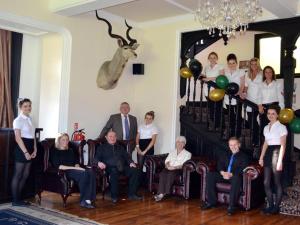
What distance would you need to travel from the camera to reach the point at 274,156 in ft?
16.0

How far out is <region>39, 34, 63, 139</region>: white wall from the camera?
637cm

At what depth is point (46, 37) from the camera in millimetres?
6512

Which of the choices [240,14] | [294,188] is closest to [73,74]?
[240,14]

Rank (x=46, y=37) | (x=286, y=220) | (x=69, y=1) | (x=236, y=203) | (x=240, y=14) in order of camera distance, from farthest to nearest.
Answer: (x=46, y=37) < (x=69, y=1) < (x=236, y=203) < (x=286, y=220) < (x=240, y=14)

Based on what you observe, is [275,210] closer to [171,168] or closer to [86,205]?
[171,168]

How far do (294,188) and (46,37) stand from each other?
4.63 meters

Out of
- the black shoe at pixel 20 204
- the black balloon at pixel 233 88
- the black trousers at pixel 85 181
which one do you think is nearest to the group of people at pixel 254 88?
the black balloon at pixel 233 88

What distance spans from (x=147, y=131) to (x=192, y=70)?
1.27m

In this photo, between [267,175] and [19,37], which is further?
[19,37]

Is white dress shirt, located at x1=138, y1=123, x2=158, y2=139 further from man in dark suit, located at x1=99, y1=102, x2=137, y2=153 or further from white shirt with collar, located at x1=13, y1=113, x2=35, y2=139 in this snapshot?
white shirt with collar, located at x1=13, y1=113, x2=35, y2=139

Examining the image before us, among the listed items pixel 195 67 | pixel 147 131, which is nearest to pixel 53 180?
pixel 147 131

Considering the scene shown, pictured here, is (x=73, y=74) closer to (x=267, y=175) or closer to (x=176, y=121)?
(x=176, y=121)

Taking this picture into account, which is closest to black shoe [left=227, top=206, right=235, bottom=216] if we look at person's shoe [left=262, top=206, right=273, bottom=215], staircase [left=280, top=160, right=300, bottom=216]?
person's shoe [left=262, top=206, right=273, bottom=215]

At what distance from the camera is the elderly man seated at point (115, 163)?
17.8 feet
